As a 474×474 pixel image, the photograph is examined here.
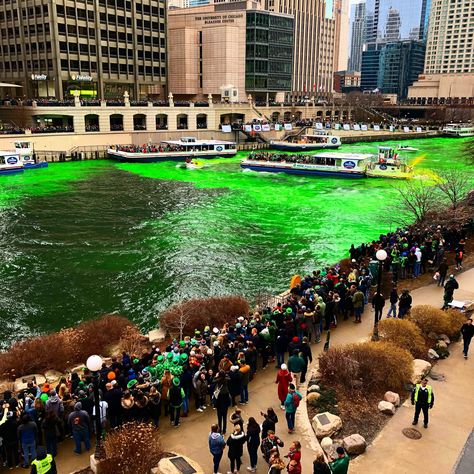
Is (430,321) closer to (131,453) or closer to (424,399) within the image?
(424,399)

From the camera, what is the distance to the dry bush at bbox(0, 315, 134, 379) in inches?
630

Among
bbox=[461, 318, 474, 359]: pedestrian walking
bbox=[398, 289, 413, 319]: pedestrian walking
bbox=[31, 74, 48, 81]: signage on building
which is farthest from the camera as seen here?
bbox=[31, 74, 48, 81]: signage on building

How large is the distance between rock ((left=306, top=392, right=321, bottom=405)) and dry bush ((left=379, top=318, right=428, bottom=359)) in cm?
348

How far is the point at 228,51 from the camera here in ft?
413

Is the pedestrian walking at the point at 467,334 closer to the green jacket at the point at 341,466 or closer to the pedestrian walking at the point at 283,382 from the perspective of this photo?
the pedestrian walking at the point at 283,382

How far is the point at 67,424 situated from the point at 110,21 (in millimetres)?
105567

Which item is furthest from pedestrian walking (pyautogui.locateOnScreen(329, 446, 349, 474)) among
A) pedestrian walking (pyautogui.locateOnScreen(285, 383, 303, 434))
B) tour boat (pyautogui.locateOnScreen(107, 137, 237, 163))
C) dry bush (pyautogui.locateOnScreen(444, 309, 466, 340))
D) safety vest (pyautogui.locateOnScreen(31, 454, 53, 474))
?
tour boat (pyautogui.locateOnScreen(107, 137, 237, 163))

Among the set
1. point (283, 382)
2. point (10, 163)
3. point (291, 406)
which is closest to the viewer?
point (291, 406)

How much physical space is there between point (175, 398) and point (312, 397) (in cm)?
362

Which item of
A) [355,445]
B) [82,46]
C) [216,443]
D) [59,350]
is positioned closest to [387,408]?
[355,445]

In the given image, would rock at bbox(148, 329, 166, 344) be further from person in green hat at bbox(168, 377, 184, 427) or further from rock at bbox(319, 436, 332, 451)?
rock at bbox(319, 436, 332, 451)

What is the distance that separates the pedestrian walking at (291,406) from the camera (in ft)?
38.3

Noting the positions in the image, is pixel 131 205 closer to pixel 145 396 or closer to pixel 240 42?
pixel 145 396

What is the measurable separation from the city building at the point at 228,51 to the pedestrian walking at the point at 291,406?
116909 mm
